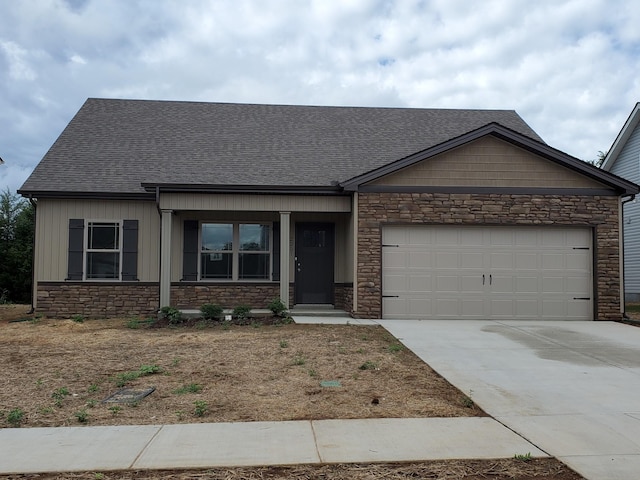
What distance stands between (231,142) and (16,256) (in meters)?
12.5

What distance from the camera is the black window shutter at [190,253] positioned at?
46.5ft

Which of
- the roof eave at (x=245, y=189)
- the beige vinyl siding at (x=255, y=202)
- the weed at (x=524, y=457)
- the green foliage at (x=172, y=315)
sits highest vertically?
the roof eave at (x=245, y=189)

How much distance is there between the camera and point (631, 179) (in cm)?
2080

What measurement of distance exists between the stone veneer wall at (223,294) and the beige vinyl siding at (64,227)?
2.55 feet

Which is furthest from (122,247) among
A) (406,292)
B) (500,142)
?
(500,142)

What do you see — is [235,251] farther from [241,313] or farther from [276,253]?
[241,313]

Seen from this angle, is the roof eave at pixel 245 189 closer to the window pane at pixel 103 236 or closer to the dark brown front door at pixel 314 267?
the window pane at pixel 103 236

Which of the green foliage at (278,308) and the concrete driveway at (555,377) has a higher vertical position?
the green foliage at (278,308)

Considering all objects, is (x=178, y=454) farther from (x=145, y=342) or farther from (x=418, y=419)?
(x=145, y=342)

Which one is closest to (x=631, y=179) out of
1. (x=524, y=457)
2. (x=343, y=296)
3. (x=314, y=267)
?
(x=343, y=296)

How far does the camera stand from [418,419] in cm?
537

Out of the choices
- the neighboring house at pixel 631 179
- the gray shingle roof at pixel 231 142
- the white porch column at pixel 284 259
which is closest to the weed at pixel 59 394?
the white porch column at pixel 284 259

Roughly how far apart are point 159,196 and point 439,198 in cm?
653

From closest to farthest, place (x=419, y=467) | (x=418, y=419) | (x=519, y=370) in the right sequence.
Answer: (x=419, y=467) < (x=418, y=419) < (x=519, y=370)
